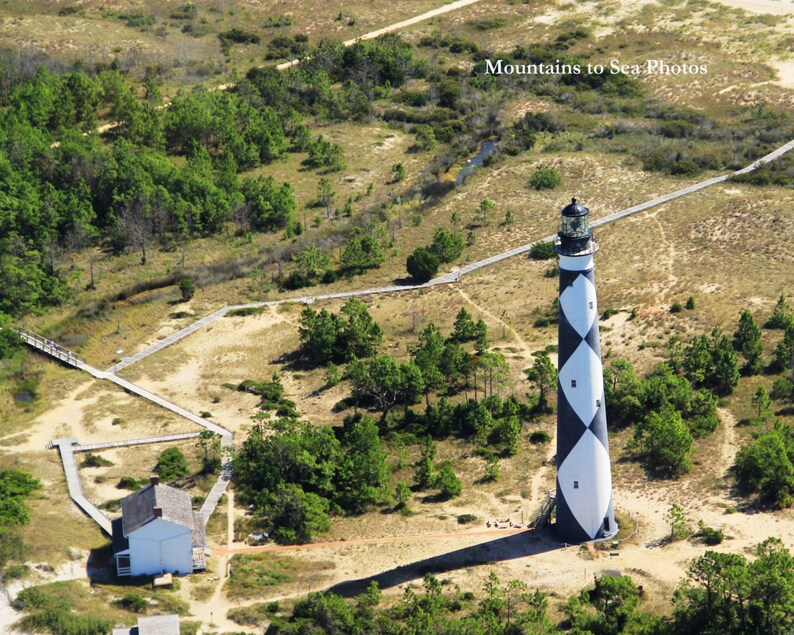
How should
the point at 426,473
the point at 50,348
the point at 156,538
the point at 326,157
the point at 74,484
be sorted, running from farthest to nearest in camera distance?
1. the point at 326,157
2. the point at 50,348
3. the point at 426,473
4. the point at 74,484
5. the point at 156,538

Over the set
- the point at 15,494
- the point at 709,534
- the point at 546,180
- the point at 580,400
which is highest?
the point at 580,400

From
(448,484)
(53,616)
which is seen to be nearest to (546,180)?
(448,484)

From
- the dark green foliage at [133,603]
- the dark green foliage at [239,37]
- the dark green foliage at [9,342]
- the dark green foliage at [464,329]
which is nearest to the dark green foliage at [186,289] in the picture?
the dark green foliage at [9,342]

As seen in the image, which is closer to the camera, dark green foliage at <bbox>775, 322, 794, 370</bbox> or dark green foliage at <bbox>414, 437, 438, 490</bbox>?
dark green foliage at <bbox>414, 437, 438, 490</bbox>

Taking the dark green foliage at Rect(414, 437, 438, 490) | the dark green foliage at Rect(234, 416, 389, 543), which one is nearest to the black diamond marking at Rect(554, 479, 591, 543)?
the dark green foliage at Rect(414, 437, 438, 490)

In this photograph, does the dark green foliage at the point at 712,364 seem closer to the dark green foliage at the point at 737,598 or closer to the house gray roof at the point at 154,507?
the dark green foliage at the point at 737,598

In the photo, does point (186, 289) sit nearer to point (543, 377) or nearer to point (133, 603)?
point (543, 377)

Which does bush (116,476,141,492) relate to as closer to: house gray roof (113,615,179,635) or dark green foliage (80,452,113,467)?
dark green foliage (80,452,113,467)
